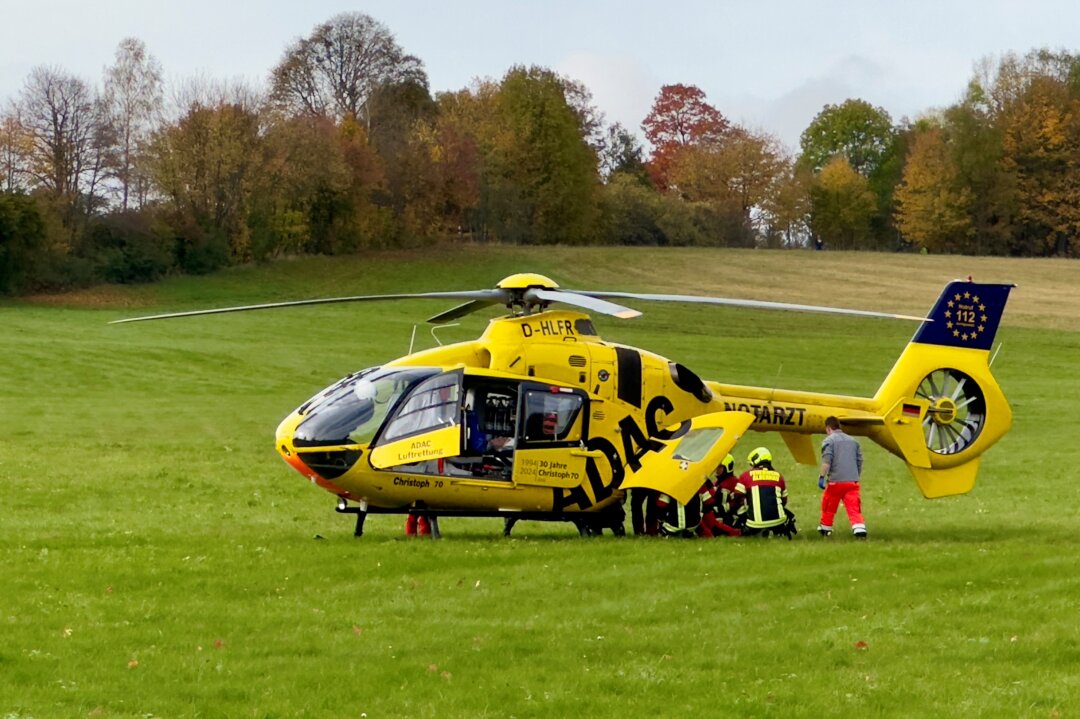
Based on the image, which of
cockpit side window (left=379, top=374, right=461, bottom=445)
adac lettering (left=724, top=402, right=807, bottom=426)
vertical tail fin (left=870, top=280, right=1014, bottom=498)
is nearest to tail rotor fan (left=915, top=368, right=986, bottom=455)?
vertical tail fin (left=870, top=280, right=1014, bottom=498)

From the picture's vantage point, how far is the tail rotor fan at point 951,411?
64.4 feet

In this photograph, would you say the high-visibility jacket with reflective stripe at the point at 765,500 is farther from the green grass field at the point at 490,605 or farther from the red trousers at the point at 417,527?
the red trousers at the point at 417,527

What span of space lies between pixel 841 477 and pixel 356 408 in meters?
6.21

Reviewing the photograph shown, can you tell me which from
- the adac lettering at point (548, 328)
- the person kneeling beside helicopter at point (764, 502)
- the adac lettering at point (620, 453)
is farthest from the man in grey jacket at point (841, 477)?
the adac lettering at point (548, 328)

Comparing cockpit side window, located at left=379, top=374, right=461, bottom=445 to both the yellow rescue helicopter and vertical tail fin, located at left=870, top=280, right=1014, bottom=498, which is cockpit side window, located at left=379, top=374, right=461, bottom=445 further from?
vertical tail fin, located at left=870, top=280, right=1014, bottom=498

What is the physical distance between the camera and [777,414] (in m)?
18.9

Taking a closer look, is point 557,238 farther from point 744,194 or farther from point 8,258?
point 8,258

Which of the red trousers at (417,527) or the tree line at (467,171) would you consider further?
the tree line at (467,171)

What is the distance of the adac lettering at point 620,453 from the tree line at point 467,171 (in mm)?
47378

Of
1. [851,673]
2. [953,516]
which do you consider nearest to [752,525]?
[953,516]

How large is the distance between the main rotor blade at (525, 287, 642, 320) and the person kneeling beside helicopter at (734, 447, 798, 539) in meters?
2.91

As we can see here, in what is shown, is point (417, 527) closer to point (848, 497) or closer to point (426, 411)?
point (426, 411)

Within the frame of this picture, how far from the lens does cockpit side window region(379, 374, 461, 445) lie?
16719 millimetres

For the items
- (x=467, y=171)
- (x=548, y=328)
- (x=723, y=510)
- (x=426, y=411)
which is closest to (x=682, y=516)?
(x=723, y=510)
